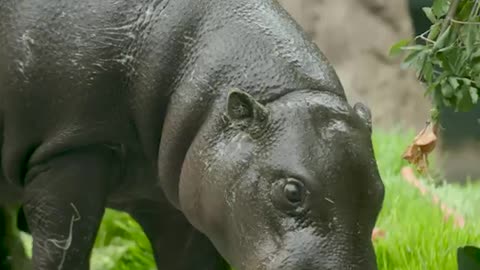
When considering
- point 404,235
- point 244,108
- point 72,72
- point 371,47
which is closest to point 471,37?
point 244,108

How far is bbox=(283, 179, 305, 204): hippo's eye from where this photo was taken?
45.9 inches

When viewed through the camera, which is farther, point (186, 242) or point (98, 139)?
point (186, 242)

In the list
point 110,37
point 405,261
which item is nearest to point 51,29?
point 110,37

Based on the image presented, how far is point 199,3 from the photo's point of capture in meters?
1.37

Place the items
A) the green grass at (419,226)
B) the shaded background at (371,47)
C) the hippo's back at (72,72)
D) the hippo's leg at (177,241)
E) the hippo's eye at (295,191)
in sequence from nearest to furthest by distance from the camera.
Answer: the hippo's eye at (295,191) → the hippo's back at (72,72) → the hippo's leg at (177,241) → the green grass at (419,226) → the shaded background at (371,47)

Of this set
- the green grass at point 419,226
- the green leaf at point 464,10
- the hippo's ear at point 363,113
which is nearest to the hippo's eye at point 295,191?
the hippo's ear at point 363,113

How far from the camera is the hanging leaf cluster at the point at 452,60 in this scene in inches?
54.1

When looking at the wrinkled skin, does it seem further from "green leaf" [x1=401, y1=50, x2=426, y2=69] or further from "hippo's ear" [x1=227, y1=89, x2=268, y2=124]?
"green leaf" [x1=401, y1=50, x2=426, y2=69]

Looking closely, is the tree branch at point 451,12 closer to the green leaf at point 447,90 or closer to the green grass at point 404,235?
the green leaf at point 447,90

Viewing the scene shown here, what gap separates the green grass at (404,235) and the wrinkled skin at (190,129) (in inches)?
23.4

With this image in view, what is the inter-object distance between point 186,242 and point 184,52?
1.23 feet

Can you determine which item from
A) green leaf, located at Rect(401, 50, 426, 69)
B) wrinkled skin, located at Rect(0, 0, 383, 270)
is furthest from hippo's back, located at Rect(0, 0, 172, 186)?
green leaf, located at Rect(401, 50, 426, 69)

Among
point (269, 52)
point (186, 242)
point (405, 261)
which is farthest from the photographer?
point (405, 261)

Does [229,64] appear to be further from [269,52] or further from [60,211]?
[60,211]
